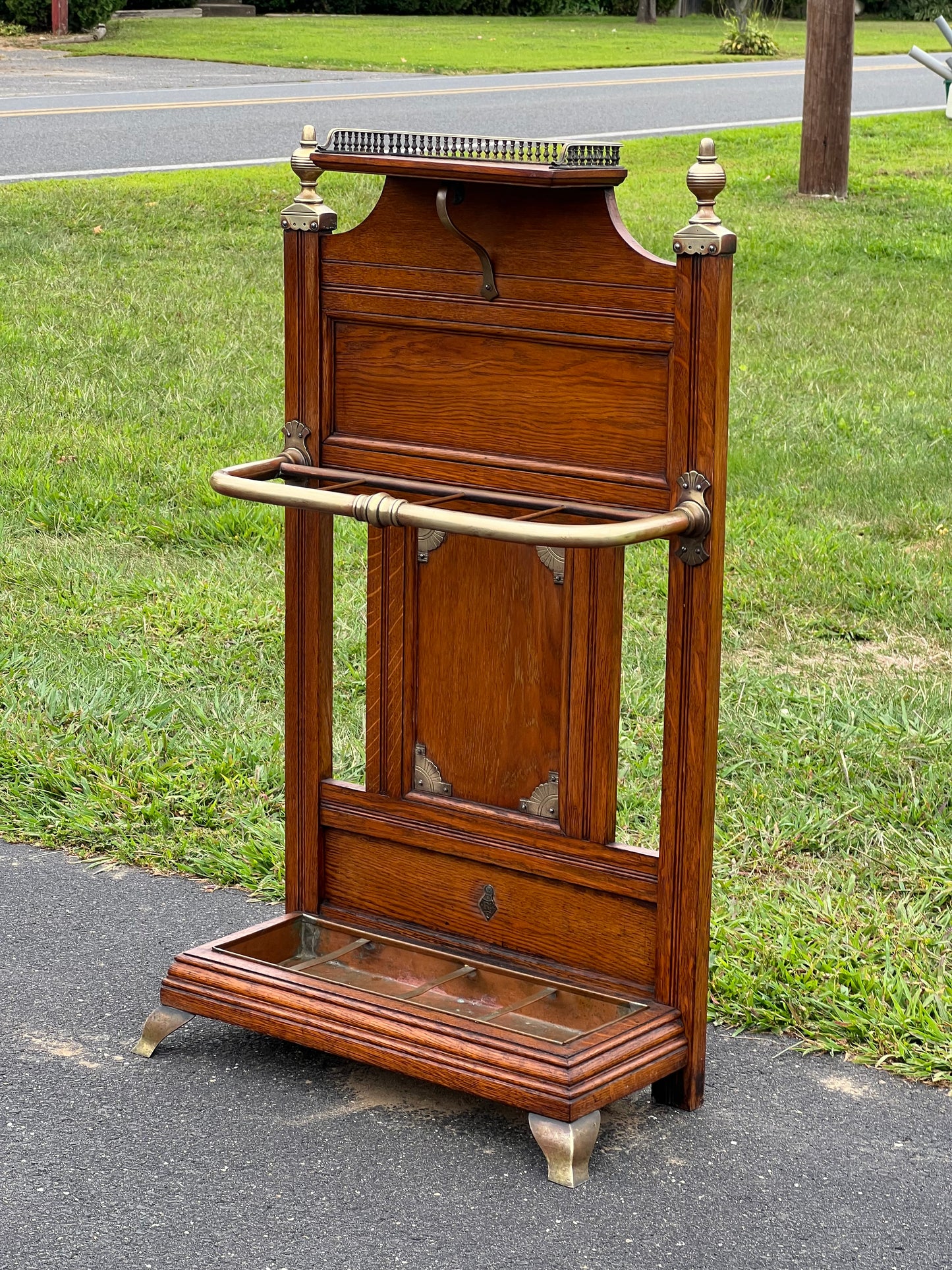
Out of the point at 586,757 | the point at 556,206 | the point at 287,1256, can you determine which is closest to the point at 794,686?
the point at 586,757

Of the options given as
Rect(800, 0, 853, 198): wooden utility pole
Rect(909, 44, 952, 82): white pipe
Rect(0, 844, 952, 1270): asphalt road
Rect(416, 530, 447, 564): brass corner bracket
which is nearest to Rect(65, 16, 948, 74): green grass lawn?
Rect(800, 0, 853, 198): wooden utility pole

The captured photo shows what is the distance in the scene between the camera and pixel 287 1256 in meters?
2.42

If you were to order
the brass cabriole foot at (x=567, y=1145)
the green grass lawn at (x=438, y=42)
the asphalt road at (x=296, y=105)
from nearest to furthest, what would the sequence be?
the brass cabriole foot at (x=567, y=1145), the asphalt road at (x=296, y=105), the green grass lawn at (x=438, y=42)

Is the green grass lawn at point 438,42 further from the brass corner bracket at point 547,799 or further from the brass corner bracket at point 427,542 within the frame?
the brass corner bracket at point 547,799

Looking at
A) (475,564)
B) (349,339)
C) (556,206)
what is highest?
(556,206)

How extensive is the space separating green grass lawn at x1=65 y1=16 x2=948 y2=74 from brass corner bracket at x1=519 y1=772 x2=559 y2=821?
17.2 meters

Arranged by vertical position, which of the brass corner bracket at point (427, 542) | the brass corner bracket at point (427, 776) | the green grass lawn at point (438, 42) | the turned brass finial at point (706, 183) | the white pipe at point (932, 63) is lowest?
the brass corner bracket at point (427, 776)

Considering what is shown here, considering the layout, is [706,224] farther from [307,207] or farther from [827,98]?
[827,98]

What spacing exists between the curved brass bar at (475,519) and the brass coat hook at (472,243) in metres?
0.36

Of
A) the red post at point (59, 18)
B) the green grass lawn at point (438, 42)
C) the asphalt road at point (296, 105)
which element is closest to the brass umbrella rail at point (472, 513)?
the asphalt road at point (296, 105)

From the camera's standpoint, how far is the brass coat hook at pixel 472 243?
2.76 m

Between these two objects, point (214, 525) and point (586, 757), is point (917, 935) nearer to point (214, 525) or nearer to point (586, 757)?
point (586, 757)

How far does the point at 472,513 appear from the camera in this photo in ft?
9.61

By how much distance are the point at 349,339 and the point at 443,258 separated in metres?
0.25
